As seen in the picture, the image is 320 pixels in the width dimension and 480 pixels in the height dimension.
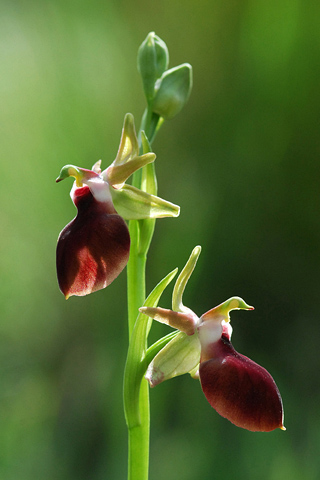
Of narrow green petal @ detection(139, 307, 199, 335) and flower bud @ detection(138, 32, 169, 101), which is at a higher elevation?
flower bud @ detection(138, 32, 169, 101)

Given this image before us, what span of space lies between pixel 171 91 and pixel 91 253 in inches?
18.2

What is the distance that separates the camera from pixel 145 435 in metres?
1.14

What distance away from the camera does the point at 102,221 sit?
1.00 m

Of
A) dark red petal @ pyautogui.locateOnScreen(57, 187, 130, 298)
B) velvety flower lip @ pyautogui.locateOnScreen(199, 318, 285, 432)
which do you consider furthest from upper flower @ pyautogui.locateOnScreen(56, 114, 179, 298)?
velvety flower lip @ pyautogui.locateOnScreen(199, 318, 285, 432)

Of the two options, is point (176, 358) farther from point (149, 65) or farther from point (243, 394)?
point (149, 65)

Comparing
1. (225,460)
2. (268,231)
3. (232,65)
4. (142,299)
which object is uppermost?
(232,65)

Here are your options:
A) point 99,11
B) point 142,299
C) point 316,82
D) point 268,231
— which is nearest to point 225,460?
point 268,231

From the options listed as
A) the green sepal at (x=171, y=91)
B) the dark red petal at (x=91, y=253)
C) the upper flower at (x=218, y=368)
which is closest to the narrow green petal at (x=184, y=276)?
the upper flower at (x=218, y=368)

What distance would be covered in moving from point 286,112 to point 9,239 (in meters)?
1.26

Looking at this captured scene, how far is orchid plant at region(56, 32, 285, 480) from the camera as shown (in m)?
0.97

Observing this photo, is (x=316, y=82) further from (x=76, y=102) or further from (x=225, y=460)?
(x=225, y=460)

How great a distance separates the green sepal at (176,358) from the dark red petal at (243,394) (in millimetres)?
41

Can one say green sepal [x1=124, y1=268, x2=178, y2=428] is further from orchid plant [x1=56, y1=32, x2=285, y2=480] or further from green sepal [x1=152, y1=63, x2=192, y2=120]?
green sepal [x1=152, y1=63, x2=192, y2=120]

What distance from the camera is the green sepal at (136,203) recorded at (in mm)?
1065
